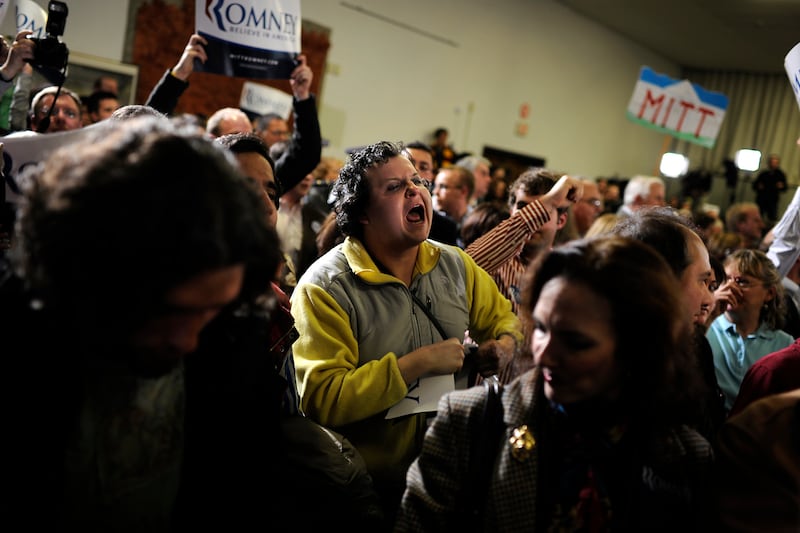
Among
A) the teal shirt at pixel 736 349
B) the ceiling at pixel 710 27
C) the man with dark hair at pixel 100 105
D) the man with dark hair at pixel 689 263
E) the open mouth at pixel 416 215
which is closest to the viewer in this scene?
the man with dark hair at pixel 689 263

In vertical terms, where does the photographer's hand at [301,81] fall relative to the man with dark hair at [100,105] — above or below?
above

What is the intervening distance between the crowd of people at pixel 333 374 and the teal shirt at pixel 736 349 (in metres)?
1.06

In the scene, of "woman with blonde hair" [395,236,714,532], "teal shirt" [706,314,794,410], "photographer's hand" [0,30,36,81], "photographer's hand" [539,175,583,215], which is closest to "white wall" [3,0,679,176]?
"photographer's hand" [0,30,36,81]

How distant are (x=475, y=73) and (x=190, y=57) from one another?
7625mm

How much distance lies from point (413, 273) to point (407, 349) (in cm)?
28

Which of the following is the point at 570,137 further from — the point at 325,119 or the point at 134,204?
the point at 134,204

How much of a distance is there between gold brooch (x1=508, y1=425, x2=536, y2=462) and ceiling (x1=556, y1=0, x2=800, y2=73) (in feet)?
32.7

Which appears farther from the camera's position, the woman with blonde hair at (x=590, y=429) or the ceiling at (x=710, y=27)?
the ceiling at (x=710, y=27)

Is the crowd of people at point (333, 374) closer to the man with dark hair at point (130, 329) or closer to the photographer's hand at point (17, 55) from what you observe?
the man with dark hair at point (130, 329)

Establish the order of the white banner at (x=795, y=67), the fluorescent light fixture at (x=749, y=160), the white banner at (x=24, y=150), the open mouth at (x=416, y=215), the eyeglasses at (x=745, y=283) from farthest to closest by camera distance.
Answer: the fluorescent light fixture at (x=749, y=160) → the white banner at (x=795, y=67) → the eyeglasses at (x=745, y=283) → the open mouth at (x=416, y=215) → the white banner at (x=24, y=150)

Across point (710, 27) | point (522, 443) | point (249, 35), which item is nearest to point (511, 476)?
point (522, 443)

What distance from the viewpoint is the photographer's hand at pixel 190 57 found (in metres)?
3.08

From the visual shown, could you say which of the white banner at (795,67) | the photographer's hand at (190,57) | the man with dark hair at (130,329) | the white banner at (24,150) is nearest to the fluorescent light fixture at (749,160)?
the white banner at (795,67)

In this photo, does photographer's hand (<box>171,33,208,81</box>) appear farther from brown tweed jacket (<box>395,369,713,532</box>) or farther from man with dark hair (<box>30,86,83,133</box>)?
brown tweed jacket (<box>395,369,713,532</box>)
